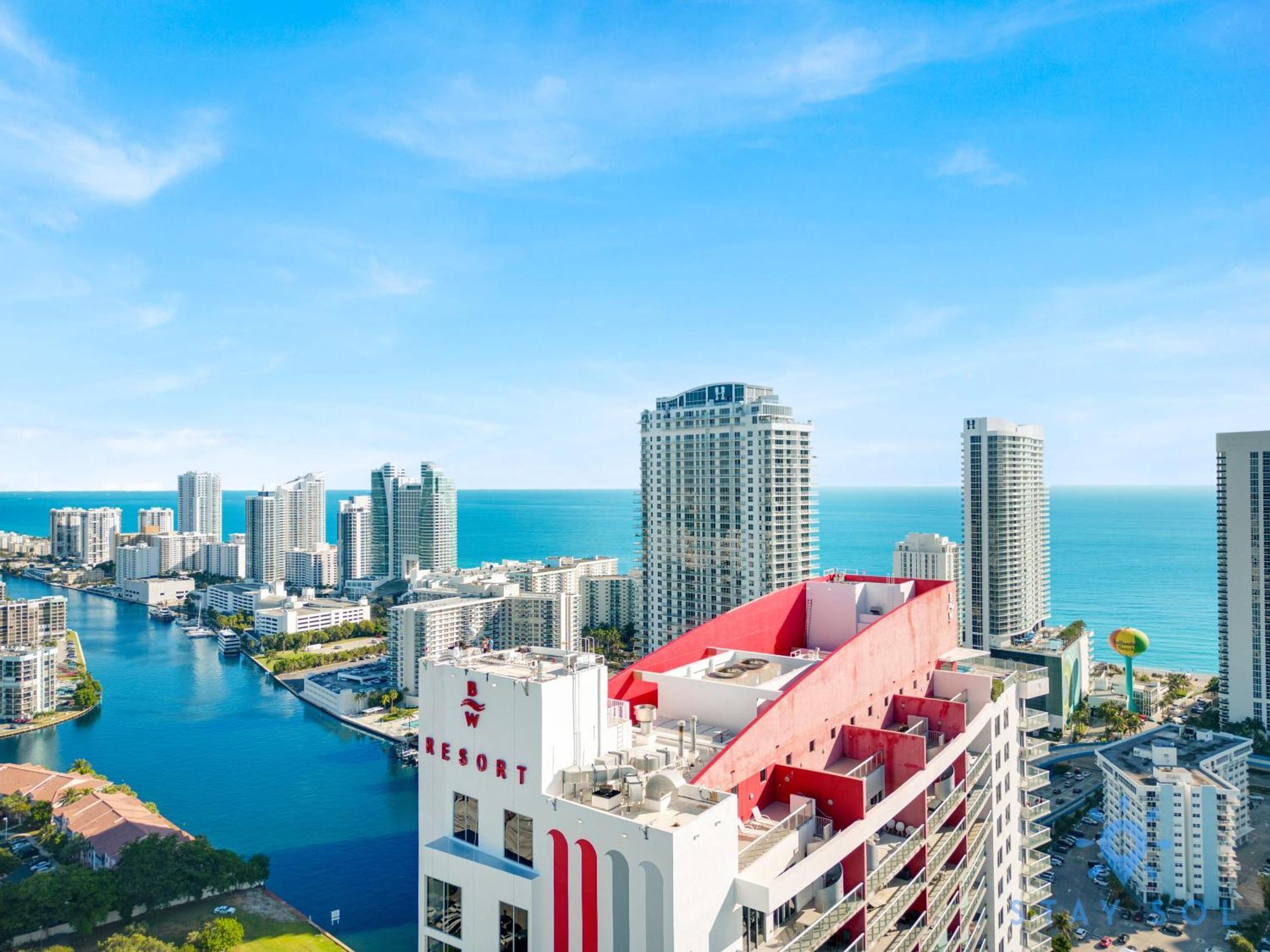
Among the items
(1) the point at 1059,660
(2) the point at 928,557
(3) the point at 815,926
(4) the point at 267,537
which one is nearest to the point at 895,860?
(3) the point at 815,926

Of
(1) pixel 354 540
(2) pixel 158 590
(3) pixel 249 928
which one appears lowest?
(3) pixel 249 928

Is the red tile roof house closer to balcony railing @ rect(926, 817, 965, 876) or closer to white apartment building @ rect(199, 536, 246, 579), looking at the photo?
balcony railing @ rect(926, 817, 965, 876)

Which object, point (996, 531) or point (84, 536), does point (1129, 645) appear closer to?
point (996, 531)

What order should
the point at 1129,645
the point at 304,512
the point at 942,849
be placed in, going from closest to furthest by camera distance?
the point at 942,849 → the point at 1129,645 → the point at 304,512

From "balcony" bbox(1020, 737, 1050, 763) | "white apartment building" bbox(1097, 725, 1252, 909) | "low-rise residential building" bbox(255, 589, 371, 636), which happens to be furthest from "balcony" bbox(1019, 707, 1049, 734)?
"low-rise residential building" bbox(255, 589, 371, 636)

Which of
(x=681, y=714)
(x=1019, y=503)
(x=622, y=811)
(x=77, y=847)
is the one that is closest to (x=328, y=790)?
(x=77, y=847)

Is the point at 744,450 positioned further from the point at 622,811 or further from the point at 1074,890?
the point at 622,811
